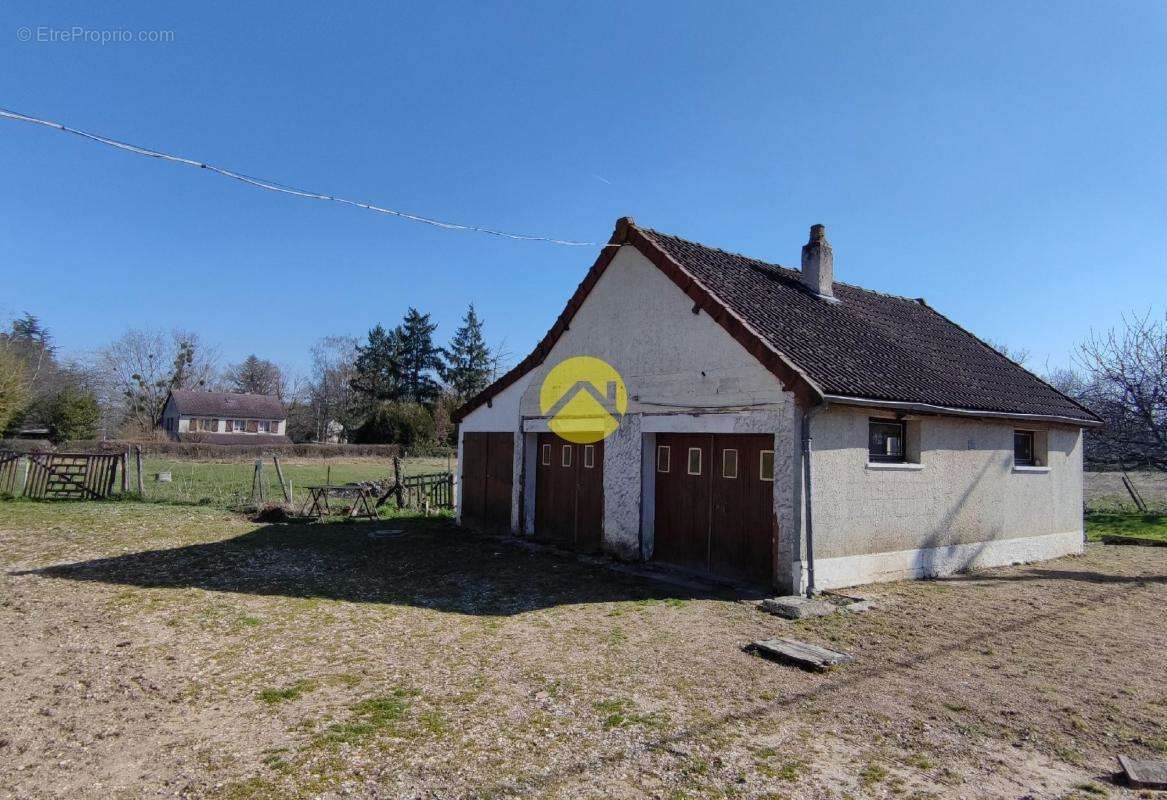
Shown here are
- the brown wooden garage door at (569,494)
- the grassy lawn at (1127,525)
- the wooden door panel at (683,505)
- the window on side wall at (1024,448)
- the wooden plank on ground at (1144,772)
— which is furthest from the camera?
the grassy lawn at (1127,525)

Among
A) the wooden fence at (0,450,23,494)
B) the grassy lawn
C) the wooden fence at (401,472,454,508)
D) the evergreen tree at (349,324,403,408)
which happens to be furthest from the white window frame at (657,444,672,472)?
the evergreen tree at (349,324,403,408)

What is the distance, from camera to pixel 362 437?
52.8 meters

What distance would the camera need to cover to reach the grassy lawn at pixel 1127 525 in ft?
55.3

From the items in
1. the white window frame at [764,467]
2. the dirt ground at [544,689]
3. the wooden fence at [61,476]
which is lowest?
the dirt ground at [544,689]

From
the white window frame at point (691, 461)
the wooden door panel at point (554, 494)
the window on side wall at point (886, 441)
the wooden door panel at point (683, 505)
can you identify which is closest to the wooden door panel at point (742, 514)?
the wooden door panel at point (683, 505)

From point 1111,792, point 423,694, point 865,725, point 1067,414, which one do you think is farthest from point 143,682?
point 1067,414

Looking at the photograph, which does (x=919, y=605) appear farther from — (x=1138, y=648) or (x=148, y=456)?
(x=148, y=456)

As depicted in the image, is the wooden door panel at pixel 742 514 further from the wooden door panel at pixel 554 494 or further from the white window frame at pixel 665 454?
the wooden door panel at pixel 554 494

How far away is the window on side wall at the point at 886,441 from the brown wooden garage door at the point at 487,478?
7.43 meters

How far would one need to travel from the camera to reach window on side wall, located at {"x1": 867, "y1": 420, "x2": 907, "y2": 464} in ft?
33.5

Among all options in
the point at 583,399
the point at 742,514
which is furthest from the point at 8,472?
the point at 742,514

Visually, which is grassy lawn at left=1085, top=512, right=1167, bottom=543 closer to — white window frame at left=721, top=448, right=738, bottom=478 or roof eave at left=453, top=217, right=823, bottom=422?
white window frame at left=721, top=448, right=738, bottom=478

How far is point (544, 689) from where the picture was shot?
18.7ft

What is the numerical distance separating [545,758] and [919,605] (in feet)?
21.2
